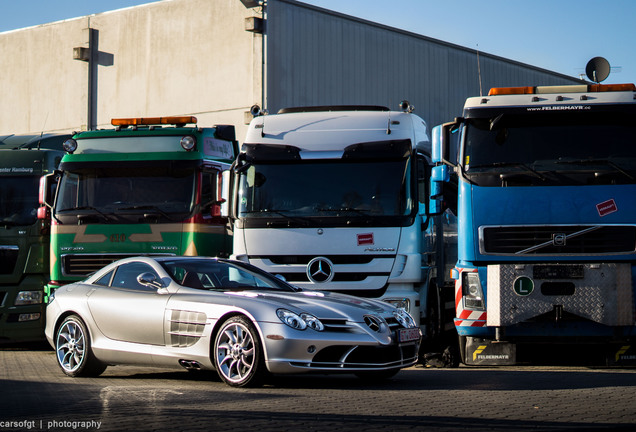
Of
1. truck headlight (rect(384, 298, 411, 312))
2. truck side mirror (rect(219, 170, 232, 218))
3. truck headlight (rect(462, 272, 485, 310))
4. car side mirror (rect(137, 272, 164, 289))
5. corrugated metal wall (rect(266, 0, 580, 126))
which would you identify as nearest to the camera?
car side mirror (rect(137, 272, 164, 289))

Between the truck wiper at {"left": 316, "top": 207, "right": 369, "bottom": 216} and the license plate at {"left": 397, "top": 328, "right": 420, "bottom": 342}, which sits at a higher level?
the truck wiper at {"left": 316, "top": 207, "right": 369, "bottom": 216}

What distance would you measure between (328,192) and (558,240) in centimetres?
331

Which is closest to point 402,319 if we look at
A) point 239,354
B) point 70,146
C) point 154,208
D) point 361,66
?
point 239,354

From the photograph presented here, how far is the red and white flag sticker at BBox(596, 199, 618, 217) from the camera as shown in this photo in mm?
12594

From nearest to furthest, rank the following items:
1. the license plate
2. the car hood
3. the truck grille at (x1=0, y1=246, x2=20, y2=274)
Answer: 1. the car hood
2. the license plate
3. the truck grille at (x1=0, y1=246, x2=20, y2=274)

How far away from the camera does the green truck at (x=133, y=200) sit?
1616 centimetres

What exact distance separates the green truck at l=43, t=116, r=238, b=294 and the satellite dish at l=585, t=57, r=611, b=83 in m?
6.40

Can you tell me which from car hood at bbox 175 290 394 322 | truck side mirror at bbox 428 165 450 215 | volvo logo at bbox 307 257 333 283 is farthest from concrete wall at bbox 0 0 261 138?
car hood at bbox 175 290 394 322

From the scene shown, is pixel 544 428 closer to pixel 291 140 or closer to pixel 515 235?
pixel 515 235

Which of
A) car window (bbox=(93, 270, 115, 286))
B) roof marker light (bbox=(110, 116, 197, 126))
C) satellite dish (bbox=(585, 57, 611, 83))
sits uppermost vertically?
satellite dish (bbox=(585, 57, 611, 83))

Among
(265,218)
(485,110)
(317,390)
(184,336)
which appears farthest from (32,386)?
(485,110)

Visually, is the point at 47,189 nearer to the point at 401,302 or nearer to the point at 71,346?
the point at 71,346

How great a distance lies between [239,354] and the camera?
10.9m

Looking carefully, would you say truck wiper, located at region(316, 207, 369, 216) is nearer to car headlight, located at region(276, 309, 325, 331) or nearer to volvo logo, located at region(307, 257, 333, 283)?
volvo logo, located at region(307, 257, 333, 283)
